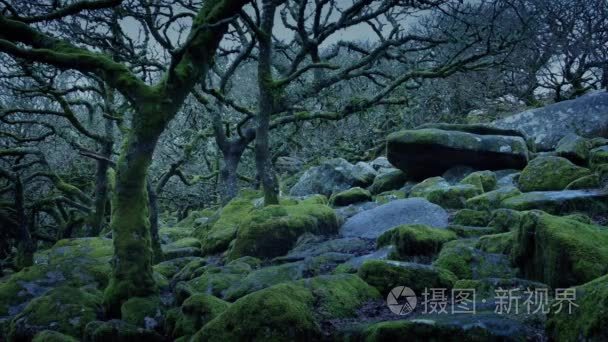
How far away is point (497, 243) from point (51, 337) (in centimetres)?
632

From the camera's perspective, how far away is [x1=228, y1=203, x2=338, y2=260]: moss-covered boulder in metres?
10.4

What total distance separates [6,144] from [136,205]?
12.0 meters

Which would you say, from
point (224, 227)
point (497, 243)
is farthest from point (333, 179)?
point (497, 243)

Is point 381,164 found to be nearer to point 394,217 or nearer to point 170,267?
point 394,217

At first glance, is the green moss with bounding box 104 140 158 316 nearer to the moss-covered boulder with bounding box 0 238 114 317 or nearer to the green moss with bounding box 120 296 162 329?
the green moss with bounding box 120 296 162 329

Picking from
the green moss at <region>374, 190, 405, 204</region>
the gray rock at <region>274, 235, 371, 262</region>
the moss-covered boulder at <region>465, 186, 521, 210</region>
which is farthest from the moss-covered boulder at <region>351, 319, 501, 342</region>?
the green moss at <region>374, 190, 405, 204</region>

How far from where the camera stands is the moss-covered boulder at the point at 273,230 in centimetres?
1035

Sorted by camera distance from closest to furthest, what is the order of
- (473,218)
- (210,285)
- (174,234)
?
(210,285), (473,218), (174,234)

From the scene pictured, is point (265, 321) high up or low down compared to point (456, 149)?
down

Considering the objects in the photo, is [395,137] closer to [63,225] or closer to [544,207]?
[544,207]

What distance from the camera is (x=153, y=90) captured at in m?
7.95

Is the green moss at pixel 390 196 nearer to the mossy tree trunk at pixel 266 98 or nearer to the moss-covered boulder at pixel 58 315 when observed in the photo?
the mossy tree trunk at pixel 266 98

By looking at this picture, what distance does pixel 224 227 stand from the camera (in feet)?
43.2

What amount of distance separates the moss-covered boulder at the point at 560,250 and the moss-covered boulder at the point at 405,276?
0.99 metres
